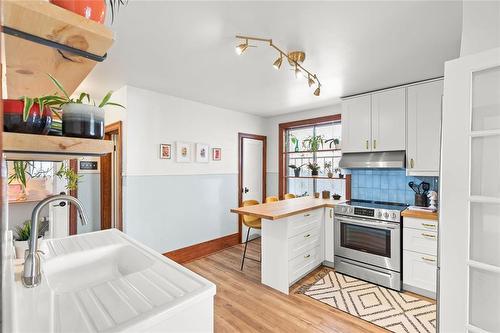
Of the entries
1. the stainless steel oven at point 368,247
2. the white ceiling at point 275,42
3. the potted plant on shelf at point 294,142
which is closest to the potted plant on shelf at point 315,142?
the potted plant on shelf at point 294,142

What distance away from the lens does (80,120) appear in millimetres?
744

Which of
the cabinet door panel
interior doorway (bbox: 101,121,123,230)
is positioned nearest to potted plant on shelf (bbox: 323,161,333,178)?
the cabinet door panel

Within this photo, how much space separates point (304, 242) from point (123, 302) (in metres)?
2.44

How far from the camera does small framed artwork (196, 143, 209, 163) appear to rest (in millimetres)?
3852

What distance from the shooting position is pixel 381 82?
119 inches

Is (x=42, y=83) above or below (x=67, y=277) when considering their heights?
above

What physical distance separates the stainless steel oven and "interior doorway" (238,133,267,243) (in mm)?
1843

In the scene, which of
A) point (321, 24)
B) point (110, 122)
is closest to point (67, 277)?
point (321, 24)

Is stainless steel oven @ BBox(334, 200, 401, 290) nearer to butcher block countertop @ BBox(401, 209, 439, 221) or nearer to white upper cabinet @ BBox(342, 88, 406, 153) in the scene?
butcher block countertop @ BBox(401, 209, 439, 221)

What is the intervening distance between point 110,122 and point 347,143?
3.30 meters

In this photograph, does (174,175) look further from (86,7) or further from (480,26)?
(480,26)

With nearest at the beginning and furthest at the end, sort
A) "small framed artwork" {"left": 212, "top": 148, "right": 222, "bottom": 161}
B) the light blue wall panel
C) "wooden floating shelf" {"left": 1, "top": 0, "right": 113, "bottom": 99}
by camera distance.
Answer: "wooden floating shelf" {"left": 1, "top": 0, "right": 113, "bottom": 99}, the light blue wall panel, "small framed artwork" {"left": 212, "top": 148, "right": 222, "bottom": 161}

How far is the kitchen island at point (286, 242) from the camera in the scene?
2705 mm

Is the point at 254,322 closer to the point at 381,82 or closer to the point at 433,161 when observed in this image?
the point at 433,161
